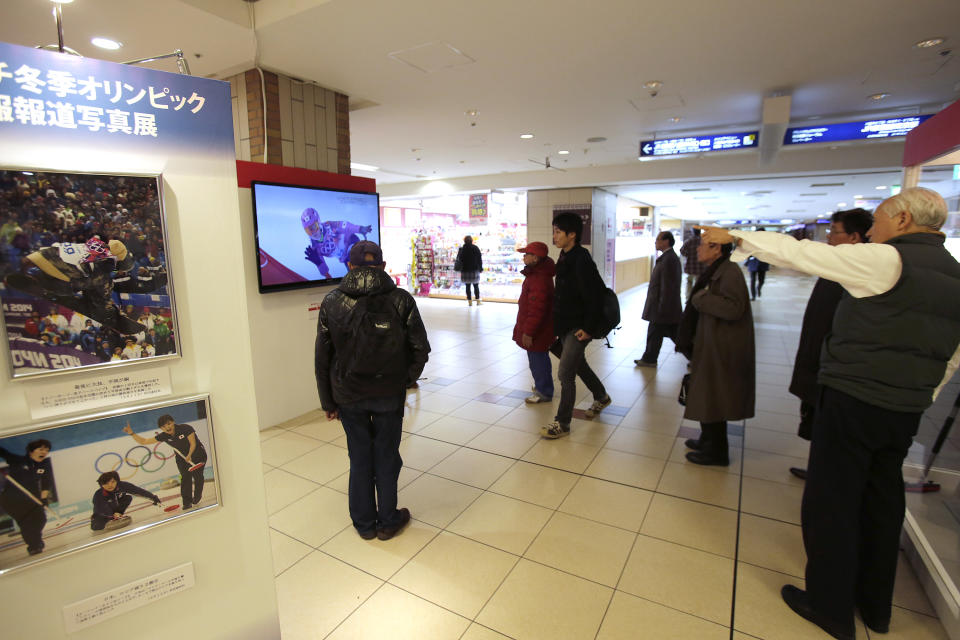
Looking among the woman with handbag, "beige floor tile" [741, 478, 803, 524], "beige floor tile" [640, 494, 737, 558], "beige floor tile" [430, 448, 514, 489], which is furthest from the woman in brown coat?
the woman with handbag

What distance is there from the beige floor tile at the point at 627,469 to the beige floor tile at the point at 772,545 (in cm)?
60

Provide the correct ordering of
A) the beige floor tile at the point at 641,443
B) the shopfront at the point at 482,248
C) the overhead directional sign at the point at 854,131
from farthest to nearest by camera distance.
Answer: the shopfront at the point at 482,248, the overhead directional sign at the point at 854,131, the beige floor tile at the point at 641,443

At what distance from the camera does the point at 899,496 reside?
186 cm

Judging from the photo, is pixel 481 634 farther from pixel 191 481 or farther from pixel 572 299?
pixel 572 299

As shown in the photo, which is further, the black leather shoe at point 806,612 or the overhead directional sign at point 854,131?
the overhead directional sign at point 854,131

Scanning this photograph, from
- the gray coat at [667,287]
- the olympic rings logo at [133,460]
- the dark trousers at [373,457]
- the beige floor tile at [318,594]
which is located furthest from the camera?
the gray coat at [667,287]

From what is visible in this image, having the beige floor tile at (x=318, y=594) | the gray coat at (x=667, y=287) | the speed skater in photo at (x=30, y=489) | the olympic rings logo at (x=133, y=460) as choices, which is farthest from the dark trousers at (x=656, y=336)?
the speed skater in photo at (x=30, y=489)

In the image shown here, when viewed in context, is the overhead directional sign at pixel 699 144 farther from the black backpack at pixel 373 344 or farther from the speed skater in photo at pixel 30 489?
the speed skater in photo at pixel 30 489

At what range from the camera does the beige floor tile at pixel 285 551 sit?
7.88 ft

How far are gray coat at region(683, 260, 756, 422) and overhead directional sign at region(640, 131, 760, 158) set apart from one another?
386cm

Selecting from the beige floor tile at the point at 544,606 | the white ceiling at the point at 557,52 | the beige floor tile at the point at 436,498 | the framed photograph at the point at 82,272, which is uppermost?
the white ceiling at the point at 557,52

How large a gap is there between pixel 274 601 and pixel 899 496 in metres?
2.44

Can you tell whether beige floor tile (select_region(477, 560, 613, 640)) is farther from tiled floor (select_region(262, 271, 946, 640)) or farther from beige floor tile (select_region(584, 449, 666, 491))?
beige floor tile (select_region(584, 449, 666, 491))

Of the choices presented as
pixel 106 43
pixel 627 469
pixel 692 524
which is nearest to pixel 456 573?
pixel 692 524
